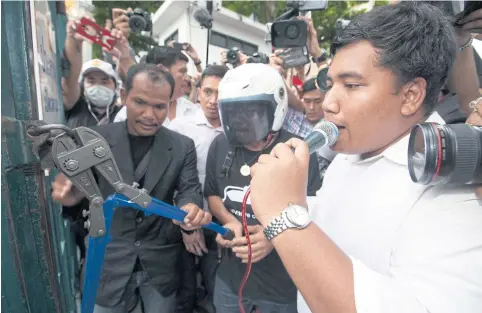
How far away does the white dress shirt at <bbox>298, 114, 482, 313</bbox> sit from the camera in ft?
2.52

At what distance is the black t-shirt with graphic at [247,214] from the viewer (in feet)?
6.36

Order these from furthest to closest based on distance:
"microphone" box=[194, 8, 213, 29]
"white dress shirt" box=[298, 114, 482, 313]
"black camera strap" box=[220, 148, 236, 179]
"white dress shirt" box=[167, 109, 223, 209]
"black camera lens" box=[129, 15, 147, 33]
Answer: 1. "microphone" box=[194, 8, 213, 29]
2. "black camera lens" box=[129, 15, 147, 33]
3. "white dress shirt" box=[167, 109, 223, 209]
4. "black camera strap" box=[220, 148, 236, 179]
5. "white dress shirt" box=[298, 114, 482, 313]

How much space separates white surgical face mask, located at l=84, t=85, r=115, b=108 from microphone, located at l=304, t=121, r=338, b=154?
2.53m

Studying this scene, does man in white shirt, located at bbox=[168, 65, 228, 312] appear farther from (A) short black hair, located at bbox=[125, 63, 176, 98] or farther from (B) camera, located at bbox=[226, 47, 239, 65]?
(B) camera, located at bbox=[226, 47, 239, 65]

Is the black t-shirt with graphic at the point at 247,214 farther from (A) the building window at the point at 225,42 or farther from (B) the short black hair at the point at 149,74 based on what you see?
(A) the building window at the point at 225,42

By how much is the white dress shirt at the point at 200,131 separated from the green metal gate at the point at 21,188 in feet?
4.85

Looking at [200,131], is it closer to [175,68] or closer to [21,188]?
[175,68]

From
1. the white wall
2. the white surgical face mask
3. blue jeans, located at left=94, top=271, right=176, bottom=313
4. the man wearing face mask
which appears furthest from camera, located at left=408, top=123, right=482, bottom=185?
the white wall

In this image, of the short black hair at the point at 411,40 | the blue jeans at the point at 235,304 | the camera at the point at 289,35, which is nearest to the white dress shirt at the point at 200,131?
the blue jeans at the point at 235,304

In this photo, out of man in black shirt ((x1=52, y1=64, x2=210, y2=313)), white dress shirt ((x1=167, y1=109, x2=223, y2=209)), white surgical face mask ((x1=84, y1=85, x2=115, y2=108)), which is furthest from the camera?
white surgical face mask ((x1=84, y1=85, x2=115, y2=108))

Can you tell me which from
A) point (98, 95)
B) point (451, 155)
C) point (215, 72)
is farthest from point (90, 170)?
point (98, 95)

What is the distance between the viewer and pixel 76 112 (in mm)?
2875

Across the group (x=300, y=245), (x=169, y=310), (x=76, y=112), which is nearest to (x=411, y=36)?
(x=300, y=245)

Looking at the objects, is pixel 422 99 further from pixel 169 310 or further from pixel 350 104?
pixel 169 310
